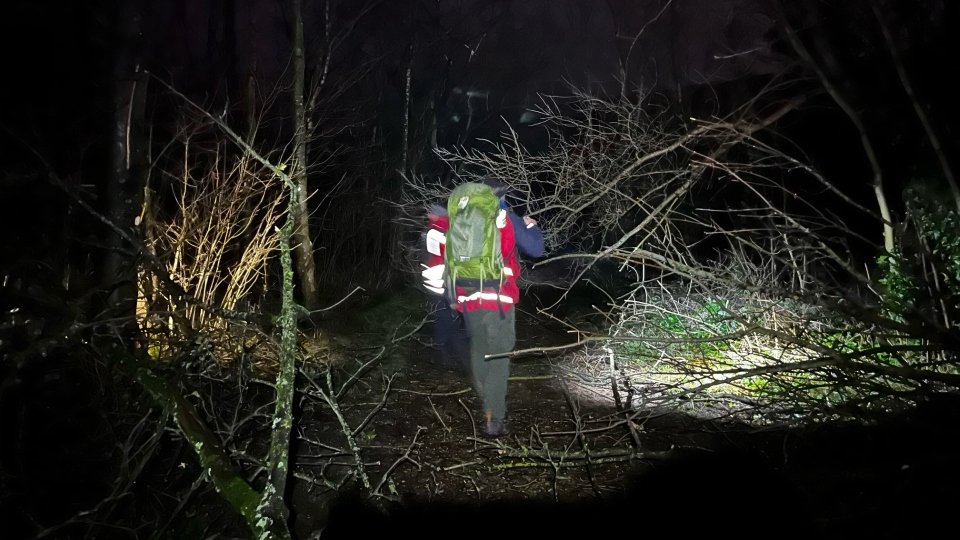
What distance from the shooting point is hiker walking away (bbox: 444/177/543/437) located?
383cm

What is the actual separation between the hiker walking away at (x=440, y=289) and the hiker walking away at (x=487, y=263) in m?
0.14

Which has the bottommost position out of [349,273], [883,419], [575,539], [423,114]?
[575,539]

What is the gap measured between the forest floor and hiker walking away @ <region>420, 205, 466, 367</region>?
1.10 metres

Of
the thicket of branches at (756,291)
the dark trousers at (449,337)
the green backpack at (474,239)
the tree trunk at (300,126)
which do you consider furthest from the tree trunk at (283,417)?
the tree trunk at (300,126)

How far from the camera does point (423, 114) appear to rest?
14.0m

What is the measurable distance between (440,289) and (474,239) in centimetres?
54

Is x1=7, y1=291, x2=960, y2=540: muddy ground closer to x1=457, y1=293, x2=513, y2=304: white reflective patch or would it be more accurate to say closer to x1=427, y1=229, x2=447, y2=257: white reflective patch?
x1=457, y1=293, x2=513, y2=304: white reflective patch

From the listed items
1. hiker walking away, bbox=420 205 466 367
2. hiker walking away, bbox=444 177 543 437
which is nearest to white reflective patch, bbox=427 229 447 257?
hiker walking away, bbox=420 205 466 367

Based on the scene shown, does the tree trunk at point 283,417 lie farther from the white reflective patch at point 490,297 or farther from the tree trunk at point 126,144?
the tree trunk at point 126,144

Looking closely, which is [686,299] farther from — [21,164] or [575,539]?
[21,164]

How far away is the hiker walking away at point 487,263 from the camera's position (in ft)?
12.6

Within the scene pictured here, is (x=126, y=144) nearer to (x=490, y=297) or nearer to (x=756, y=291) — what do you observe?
(x=490, y=297)

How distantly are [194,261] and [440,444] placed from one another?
2.81 metres

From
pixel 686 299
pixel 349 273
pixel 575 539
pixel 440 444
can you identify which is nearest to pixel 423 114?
pixel 349 273
